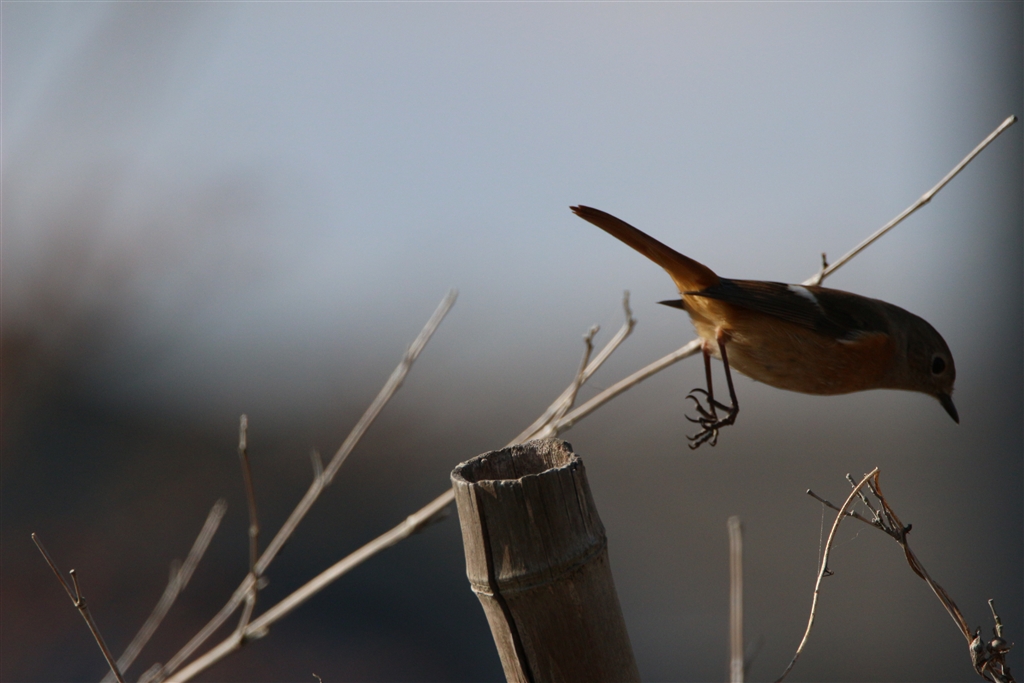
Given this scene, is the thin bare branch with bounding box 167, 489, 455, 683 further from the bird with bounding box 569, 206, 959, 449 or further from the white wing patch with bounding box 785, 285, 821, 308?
the white wing patch with bounding box 785, 285, 821, 308

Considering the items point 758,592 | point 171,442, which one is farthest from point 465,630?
point 171,442

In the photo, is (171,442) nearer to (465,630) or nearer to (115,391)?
(115,391)

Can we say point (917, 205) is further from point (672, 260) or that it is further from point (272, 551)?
point (272, 551)

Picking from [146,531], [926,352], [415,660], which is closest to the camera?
[926,352]

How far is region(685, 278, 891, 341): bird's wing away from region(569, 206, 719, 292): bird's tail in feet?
0.14

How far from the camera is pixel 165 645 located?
4.90m

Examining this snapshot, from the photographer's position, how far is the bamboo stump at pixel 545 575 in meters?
1.34

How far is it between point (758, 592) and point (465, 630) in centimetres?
216

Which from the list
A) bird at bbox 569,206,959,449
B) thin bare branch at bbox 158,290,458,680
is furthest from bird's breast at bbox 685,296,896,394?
thin bare branch at bbox 158,290,458,680

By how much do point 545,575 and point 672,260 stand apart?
1.38 meters

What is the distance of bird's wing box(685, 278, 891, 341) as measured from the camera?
8.29 feet

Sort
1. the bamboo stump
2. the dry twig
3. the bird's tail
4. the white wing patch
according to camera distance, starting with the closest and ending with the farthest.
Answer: the bamboo stump, the dry twig, the bird's tail, the white wing patch

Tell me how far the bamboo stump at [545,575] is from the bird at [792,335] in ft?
3.22

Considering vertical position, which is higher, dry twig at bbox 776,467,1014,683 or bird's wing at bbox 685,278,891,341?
bird's wing at bbox 685,278,891,341
